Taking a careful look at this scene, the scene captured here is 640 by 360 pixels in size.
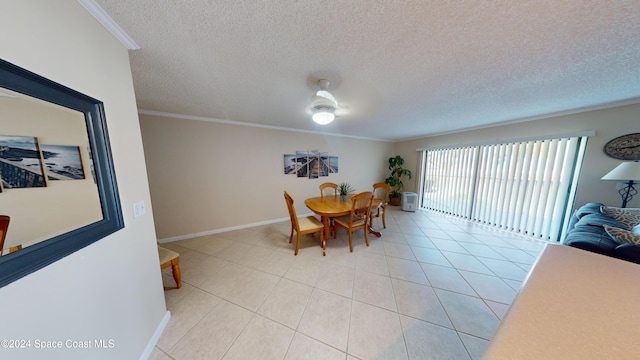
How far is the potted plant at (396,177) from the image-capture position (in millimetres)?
4934

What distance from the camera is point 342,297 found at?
69.3 inches

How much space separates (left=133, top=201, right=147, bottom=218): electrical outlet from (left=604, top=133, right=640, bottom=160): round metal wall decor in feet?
17.9

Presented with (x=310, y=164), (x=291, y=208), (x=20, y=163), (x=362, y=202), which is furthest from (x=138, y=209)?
(x=310, y=164)

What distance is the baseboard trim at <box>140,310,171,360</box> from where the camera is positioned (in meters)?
1.21

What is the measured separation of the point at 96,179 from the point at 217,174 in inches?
88.8

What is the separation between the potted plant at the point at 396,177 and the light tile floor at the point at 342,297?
2.08m

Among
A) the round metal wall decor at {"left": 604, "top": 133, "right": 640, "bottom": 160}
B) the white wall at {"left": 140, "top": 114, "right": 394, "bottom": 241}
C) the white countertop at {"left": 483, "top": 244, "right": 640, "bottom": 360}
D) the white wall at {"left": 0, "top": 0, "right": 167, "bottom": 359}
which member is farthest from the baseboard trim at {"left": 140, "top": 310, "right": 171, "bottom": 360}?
the round metal wall decor at {"left": 604, "top": 133, "right": 640, "bottom": 160}

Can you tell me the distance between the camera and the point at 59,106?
82cm

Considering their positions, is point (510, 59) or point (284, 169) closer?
point (510, 59)

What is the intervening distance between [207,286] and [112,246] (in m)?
1.20

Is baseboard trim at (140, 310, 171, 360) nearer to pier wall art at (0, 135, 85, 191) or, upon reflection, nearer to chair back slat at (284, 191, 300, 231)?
pier wall art at (0, 135, 85, 191)

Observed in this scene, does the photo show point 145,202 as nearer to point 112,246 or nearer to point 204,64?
point 112,246

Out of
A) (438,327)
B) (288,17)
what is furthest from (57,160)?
(438,327)

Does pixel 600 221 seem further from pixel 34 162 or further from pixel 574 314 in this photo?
pixel 34 162
